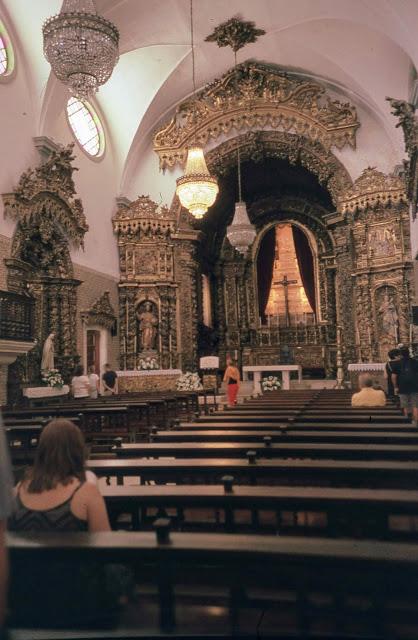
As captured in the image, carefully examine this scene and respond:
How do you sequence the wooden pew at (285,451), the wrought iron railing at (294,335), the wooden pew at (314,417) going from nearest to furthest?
1. the wooden pew at (285,451)
2. the wooden pew at (314,417)
3. the wrought iron railing at (294,335)

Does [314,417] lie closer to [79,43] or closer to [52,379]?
[79,43]

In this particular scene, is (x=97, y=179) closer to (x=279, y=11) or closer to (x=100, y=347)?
(x=100, y=347)

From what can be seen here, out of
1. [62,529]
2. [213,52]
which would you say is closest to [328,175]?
[213,52]

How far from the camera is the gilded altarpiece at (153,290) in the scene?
18953 mm

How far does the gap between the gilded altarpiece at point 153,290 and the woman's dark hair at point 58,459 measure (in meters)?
16.1

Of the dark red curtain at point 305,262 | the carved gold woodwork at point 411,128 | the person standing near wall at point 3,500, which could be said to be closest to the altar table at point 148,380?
the dark red curtain at point 305,262

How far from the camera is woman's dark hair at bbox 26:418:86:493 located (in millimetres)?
2586

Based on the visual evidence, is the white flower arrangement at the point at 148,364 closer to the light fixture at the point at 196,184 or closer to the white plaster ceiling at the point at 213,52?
the white plaster ceiling at the point at 213,52

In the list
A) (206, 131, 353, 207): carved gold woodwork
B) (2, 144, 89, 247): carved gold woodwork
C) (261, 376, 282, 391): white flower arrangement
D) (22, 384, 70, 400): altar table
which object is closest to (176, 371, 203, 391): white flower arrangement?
(261, 376, 282, 391): white flower arrangement

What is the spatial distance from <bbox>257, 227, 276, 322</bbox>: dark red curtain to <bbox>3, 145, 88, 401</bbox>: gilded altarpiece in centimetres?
1008

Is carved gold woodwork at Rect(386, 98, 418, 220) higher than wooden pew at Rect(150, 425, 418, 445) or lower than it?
higher

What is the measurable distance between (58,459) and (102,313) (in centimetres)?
1532

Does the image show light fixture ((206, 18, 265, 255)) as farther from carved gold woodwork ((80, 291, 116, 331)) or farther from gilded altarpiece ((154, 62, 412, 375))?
carved gold woodwork ((80, 291, 116, 331))

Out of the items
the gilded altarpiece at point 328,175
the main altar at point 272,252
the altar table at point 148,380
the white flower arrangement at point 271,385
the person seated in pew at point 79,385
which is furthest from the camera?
the white flower arrangement at point 271,385
